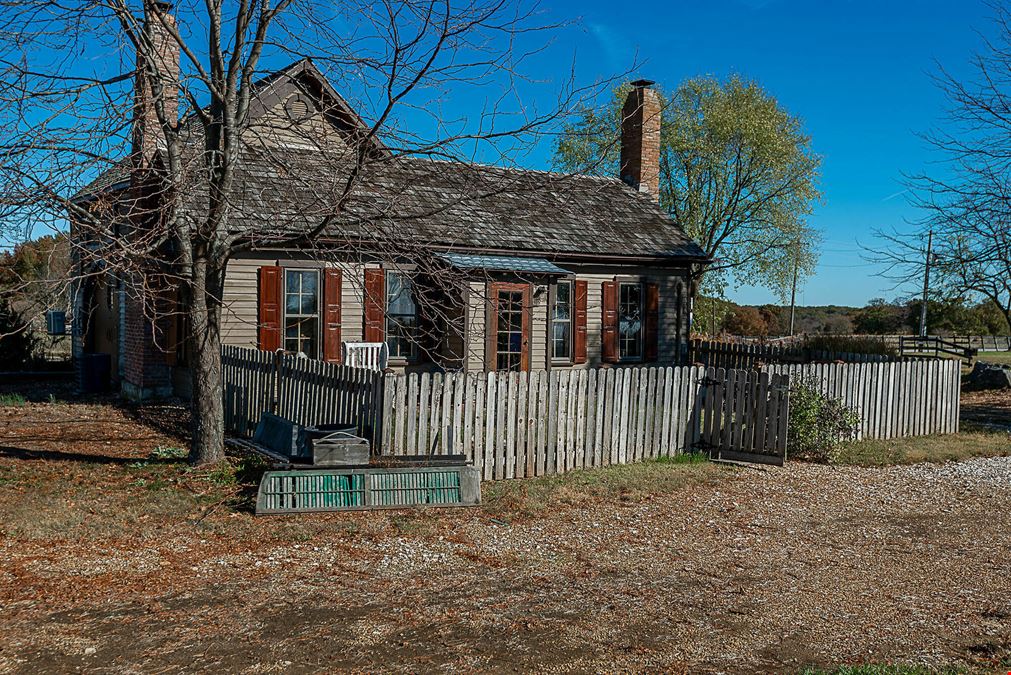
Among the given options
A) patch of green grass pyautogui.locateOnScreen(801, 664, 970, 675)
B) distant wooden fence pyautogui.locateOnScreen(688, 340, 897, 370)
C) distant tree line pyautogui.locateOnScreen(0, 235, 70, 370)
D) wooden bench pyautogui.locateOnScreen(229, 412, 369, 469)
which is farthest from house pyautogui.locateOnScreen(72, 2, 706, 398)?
patch of green grass pyautogui.locateOnScreen(801, 664, 970, 675)

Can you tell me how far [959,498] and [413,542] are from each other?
6584 millimetres

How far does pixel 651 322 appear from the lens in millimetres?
20516

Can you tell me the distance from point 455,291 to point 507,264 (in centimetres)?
434

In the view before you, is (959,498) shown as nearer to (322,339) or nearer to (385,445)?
(385,445)

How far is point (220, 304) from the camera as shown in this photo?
31.8ft

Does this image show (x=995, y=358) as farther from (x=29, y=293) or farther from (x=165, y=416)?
(x=29, y=293)

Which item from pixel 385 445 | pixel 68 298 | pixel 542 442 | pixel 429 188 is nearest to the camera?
pixel 68 298

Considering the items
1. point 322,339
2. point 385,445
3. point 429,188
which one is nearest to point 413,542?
point 385,445

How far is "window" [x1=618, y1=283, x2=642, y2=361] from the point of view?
2039 cm

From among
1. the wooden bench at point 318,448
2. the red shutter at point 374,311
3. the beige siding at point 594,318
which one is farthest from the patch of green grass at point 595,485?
the red shutter at point 374,311

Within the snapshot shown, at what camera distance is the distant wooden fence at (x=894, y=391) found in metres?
13.1

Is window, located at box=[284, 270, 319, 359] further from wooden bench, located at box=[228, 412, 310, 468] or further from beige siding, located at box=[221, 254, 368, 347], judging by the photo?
wooden bench, located at box=[228, 412, 310, 468]

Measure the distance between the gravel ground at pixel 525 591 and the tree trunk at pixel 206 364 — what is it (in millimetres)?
2073

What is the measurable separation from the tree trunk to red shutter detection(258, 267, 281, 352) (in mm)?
5583
